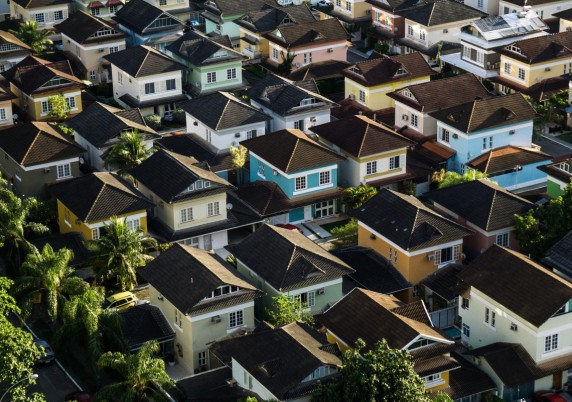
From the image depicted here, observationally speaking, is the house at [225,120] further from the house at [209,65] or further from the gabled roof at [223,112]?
the house at [209,65]

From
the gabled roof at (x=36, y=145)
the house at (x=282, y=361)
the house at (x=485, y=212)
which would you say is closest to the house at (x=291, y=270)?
the house at (x=282, y=361)

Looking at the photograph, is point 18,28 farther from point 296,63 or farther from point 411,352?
point 411,352

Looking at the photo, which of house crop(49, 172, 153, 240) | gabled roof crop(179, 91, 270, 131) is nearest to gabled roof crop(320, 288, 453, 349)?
house crop(49, 172, 153, 240)

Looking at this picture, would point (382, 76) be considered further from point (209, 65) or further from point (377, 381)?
point (377, 381)

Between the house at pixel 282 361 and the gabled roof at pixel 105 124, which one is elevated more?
the house at pixel 282 361

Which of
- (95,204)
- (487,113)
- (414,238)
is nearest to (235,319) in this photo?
(414,238)

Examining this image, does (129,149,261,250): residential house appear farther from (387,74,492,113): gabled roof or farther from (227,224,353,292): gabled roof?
(387,74,492,113): gabled roof
